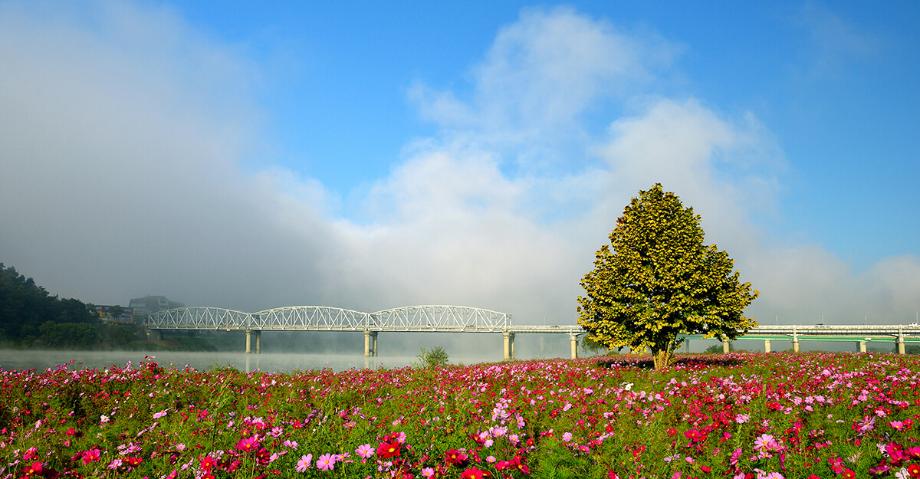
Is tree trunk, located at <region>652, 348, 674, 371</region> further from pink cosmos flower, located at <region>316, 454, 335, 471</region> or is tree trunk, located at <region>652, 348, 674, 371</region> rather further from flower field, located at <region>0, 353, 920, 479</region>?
pink cosmos flower, located at <region>316, 454, 335, 471</region>

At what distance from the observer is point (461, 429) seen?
6.91 m

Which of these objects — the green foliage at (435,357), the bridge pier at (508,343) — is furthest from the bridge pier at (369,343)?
the green foliage at (435,357)

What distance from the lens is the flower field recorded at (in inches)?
207

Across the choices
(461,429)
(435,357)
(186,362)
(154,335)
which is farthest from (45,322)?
(461,429)

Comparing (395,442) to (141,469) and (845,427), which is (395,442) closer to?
(141,469)

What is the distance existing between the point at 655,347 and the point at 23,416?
61.8ft

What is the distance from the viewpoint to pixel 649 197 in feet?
71.4

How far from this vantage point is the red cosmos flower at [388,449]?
4090 millimetres

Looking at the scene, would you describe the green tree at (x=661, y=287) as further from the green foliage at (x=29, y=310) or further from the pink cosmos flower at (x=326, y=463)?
the green foliage at (x=29, y=310)

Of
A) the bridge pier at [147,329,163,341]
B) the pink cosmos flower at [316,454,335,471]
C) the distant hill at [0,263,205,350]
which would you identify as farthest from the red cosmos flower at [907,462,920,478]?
the bridge pier at [147,329,163,341]

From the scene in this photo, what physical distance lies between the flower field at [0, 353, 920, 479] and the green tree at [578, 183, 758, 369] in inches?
180

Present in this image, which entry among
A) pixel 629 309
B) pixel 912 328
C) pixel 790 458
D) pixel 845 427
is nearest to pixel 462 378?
pixel 629 309

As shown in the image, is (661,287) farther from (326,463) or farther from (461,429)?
(326,463)

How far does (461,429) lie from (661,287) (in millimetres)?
15474
